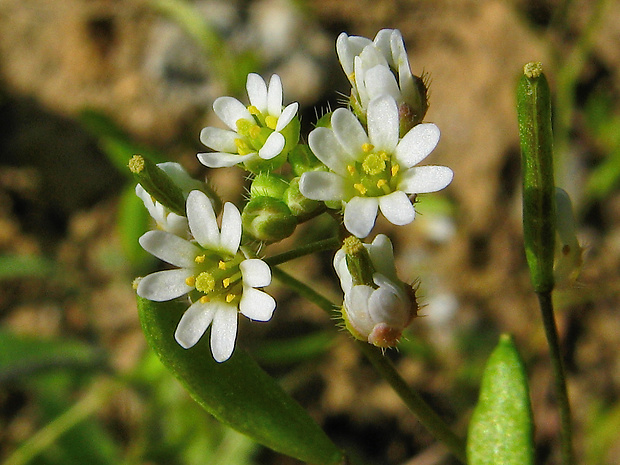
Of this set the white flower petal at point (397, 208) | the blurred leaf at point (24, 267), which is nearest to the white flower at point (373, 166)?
the white flower petal at point (397, 208)

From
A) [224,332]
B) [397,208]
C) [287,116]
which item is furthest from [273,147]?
[224,332]

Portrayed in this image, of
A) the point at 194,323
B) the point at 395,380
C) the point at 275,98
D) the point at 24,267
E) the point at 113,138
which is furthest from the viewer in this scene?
the point at 24,267

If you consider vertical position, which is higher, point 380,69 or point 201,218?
point 380,69

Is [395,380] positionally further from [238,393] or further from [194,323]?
[194,323]

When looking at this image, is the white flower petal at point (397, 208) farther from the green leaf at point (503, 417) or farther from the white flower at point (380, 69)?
the green leaf at point (503, 417)

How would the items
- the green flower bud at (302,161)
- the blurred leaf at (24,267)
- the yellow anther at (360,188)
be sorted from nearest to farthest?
the yellow anther at (360,188) → the green flower bud at (302,161) → the blurred leaf at (24,267)

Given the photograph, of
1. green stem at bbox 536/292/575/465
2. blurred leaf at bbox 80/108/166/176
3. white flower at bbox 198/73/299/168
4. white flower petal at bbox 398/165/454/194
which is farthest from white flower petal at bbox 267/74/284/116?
blurred leaf at bbox 80/108/166/176
